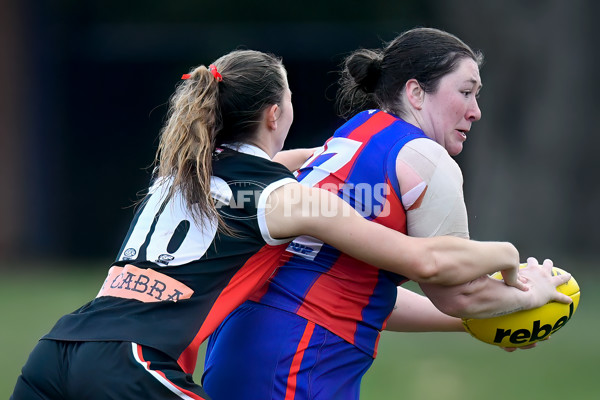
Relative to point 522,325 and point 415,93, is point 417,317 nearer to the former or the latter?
point 522,325

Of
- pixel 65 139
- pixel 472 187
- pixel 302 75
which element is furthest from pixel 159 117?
pixel 472 187

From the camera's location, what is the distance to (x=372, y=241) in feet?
8.49

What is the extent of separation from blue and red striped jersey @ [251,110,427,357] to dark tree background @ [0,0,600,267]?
841cm

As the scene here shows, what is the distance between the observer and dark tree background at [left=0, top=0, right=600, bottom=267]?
36.9 feet

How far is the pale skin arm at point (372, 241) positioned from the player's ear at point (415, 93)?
0.52m

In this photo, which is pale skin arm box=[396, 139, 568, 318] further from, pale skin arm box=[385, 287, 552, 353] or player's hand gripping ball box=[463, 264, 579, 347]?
pale skin arm box=[385, 287, 552, 353]

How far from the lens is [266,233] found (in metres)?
2.55

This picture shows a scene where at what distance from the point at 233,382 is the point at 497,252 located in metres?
0.94

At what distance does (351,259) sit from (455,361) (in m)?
4.07

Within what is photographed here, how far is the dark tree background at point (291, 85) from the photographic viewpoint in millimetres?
11234

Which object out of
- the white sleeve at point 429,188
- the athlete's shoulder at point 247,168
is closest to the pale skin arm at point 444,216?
the white sleeve at point 429,188

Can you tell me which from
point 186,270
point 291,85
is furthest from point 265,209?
point 291,85

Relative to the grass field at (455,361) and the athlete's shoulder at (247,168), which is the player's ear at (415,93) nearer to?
the athlete's shoulder at (247,168)

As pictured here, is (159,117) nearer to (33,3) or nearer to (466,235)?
(33,3)
